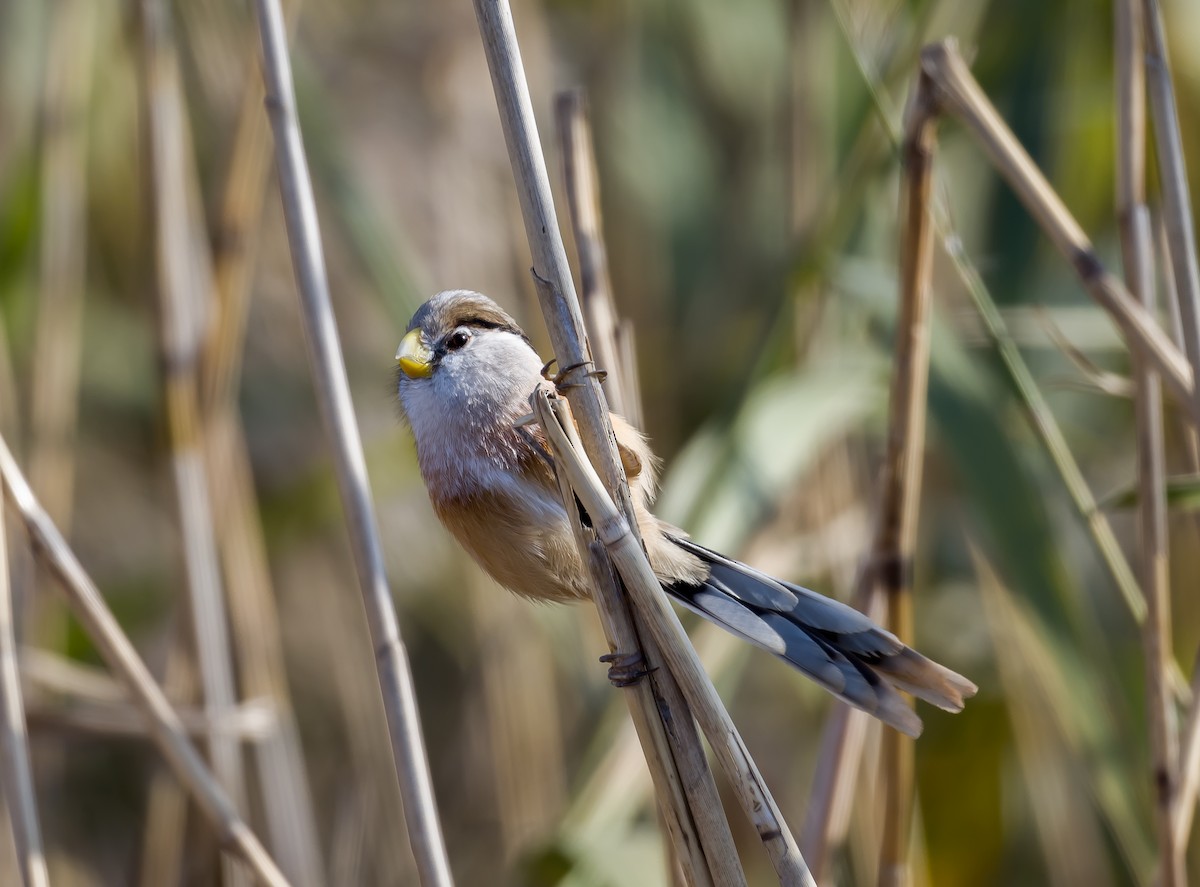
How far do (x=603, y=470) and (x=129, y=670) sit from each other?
811mm

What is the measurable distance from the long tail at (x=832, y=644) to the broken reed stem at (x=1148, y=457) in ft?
1.30

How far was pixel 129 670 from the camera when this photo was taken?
59.5 inches

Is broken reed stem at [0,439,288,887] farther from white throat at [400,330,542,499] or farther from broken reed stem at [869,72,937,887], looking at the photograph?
broken reed stem at [869,72,937,887]

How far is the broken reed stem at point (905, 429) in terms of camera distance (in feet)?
4.68

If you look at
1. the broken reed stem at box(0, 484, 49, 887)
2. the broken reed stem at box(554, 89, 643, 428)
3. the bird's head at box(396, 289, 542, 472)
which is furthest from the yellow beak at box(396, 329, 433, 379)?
the broken reed stem at box(0, 484, 49, 887)

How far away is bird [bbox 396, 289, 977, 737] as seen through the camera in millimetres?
1263

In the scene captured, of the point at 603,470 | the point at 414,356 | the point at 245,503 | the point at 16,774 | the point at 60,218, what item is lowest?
the point at 16,774

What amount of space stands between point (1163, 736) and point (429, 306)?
→ 110cm

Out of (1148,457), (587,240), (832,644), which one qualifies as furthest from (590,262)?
(1148,457)

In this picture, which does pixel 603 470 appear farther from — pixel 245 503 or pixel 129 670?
pixel 245 503

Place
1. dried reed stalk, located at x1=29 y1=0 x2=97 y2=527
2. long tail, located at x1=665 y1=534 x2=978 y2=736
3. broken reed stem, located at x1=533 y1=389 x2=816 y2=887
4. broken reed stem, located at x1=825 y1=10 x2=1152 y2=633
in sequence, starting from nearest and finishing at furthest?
broken reed stem, located at x1=533 y1=389 x2=816 y2=887 → long tail, located at x1=665 y1=534 x2=978 y2=736 → broken reed stem, located at x1=825 y1=10 x2=1152 y2=633 → dried reed stalk, located at x1=29 y1=0 x2=97 y2=527

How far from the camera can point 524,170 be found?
1062 millimetres

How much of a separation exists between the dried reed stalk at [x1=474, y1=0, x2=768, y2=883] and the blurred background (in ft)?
1.86

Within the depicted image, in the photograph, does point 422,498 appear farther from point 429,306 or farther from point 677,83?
point 429,306
